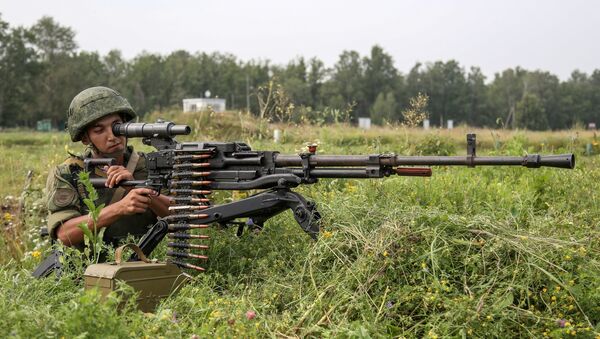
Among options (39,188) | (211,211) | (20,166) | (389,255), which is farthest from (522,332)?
(20,166)

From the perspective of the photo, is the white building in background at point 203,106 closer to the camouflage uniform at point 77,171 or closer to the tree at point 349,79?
the camouflage uniform at point 77,171

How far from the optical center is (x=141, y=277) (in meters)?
4.68

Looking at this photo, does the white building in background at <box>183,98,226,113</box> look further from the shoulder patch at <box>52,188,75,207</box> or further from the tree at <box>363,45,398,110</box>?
the tree at <box>363,45,398,110</box>

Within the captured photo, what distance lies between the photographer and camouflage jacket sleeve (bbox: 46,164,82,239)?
18.9 ft

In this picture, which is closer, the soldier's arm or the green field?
the green field

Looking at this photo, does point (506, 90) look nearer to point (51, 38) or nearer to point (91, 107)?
point (51, 38)

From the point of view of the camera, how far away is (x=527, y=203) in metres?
7.02

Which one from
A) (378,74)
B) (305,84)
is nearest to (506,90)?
(378,74)

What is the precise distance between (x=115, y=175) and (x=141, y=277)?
1274 mm

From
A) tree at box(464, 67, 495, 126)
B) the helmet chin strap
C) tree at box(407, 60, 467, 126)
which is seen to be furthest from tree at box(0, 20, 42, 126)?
the helmet chin strap

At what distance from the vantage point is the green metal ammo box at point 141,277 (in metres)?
4.43

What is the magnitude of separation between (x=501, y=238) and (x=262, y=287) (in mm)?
1713

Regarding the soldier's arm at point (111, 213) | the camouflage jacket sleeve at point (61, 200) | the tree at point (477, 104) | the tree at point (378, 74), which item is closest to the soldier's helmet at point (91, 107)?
the camouflage jacket sleeve at point (61, 200)

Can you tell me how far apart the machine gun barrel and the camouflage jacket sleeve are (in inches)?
74.3
